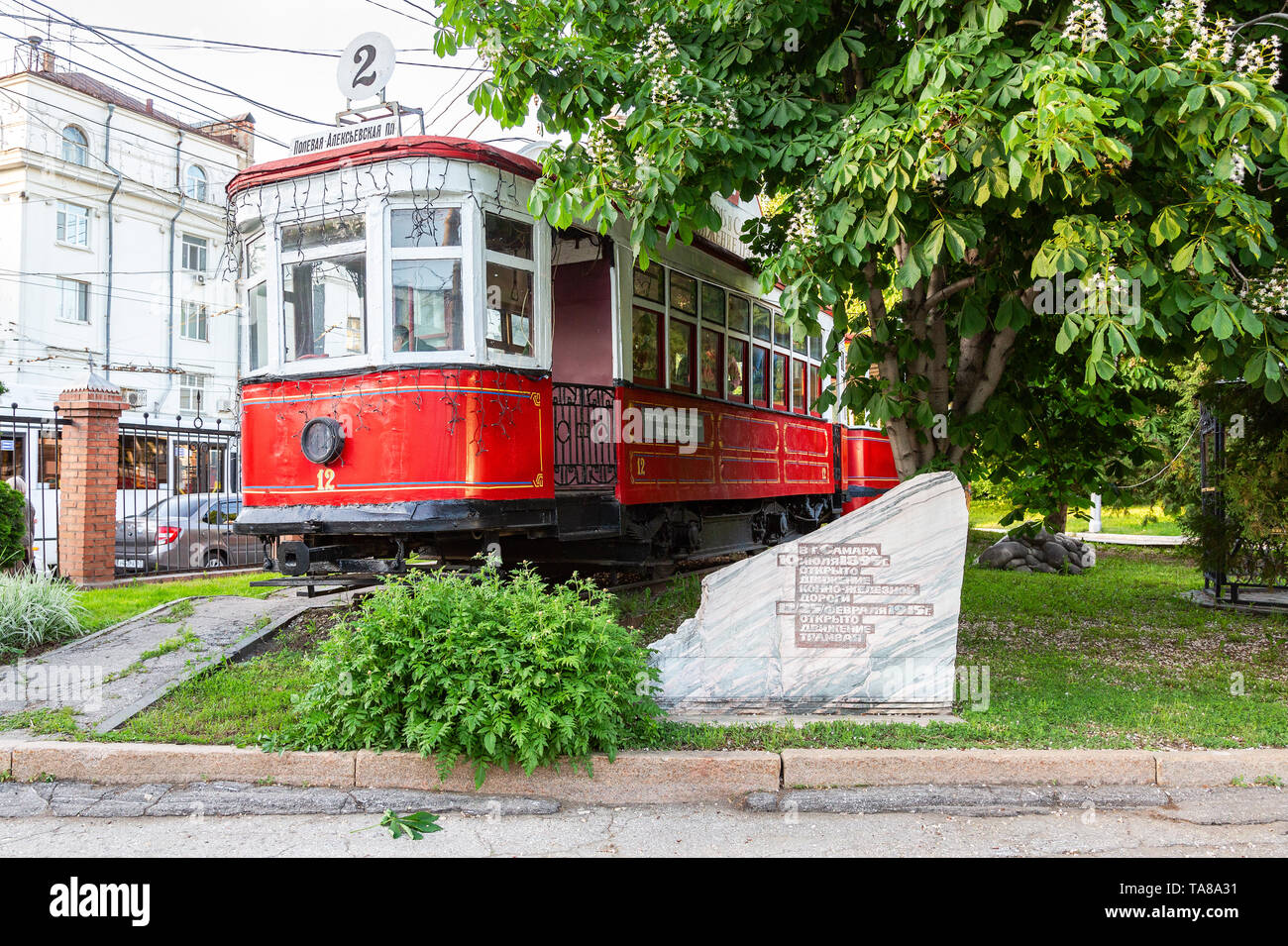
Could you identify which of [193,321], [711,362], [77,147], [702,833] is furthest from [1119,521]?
[77,147]

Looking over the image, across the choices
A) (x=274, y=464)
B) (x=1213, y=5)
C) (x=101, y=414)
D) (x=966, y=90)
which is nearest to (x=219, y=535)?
(x=101, y=414)

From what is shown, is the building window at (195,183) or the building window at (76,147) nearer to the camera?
the building window at (76,147)

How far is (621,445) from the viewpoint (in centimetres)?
879

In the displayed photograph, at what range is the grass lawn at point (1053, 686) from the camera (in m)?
5.07

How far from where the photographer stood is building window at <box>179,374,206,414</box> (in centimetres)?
2977

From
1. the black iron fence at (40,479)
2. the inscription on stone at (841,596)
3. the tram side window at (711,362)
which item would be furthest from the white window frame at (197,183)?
Answer: the inscription on stone at (841,596)

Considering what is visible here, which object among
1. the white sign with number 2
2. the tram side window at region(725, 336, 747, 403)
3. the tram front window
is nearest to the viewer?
the tram front window

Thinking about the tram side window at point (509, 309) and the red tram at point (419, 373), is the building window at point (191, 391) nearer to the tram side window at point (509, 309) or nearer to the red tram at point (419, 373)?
the red tram at point (419, 373)

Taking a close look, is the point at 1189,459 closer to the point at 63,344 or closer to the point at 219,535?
the point at 219,535

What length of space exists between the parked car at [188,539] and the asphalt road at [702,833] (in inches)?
332

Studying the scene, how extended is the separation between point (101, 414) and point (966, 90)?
31.0 feet

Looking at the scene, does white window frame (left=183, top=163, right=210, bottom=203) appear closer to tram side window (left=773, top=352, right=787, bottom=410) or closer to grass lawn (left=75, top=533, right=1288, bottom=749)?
tram side window (left=773, top=352, right=787, bottom=410)

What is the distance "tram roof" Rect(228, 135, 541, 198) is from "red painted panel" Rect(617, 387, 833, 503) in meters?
2.35

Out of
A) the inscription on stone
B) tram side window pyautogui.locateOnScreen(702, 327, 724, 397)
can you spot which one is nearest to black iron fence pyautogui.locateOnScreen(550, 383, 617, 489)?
tram side window pyautogui.locateOnScreen(702, 327, 724, 397)
